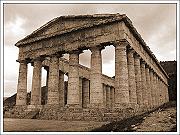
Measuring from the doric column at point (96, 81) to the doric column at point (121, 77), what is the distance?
1.68m

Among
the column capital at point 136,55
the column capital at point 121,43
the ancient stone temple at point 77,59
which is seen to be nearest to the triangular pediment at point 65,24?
the ancient stone temple at point 77,59

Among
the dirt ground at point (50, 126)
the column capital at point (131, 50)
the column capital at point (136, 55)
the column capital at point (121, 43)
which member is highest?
the column capital at point (121, 43)

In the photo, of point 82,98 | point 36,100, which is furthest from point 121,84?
point 82,98

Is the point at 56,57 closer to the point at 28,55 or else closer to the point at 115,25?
the point at 28,55

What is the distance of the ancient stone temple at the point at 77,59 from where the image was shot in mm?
21266

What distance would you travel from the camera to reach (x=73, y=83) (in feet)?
77.2

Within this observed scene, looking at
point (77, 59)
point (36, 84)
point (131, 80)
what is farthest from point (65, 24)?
point (131, 80)

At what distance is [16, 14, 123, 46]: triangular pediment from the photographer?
75.4ft

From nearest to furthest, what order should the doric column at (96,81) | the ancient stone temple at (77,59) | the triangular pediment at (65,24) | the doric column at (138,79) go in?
the ancient stone temple at (77,59), the doric column at (96,81), the triangular pediment at (65,24), the doric column at (138,79)

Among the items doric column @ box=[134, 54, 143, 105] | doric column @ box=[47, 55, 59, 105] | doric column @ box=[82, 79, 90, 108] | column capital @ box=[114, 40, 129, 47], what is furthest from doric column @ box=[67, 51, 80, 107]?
doric column @ box=[82, 79, 90, 108]

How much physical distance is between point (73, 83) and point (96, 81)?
9.03 ft

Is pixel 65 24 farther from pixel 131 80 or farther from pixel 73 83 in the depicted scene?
pixel 131 80

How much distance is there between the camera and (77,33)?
2461cm

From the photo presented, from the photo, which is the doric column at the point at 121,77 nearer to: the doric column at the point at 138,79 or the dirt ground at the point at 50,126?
the dirt ground at the point at 50,126
